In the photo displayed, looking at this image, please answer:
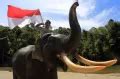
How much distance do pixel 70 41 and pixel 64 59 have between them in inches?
12.1

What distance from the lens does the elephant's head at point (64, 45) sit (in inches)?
271

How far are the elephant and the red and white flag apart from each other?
2.89ft

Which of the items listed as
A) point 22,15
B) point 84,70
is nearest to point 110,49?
point 22,15

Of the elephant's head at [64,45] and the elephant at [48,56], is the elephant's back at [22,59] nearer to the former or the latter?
the elephant at [48,56]

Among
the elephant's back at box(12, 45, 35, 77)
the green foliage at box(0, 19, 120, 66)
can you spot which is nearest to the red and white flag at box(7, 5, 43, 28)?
the elephant's back at box(12, 45, 35, 77)

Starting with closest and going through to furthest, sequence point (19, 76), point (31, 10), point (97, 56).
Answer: point (19, 76) → point (31, 10) → point (97, 56)

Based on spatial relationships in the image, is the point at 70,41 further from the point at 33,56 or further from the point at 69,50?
the point at 33,56

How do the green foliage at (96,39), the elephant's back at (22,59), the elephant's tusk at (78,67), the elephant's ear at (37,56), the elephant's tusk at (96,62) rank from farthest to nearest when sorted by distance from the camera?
the green foliage at (96,39) < the elephant's back at (22,59) < the elephant's ear at (37,56) < the elephant's tusk at (96,62) < the elephant's tusk at (78,67)

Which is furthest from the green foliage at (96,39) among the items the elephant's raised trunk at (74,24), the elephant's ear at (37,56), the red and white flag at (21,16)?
the elephant's raised trunk at (74,24)

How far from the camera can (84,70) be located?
6598mm

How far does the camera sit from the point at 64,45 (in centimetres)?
745

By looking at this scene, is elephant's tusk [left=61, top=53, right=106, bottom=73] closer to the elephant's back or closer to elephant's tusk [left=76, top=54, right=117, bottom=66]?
elephant's tusk [left=76, top=54, right=117, bottom=66]

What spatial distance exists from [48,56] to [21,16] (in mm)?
2069

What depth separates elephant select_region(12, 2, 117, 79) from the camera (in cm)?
694
